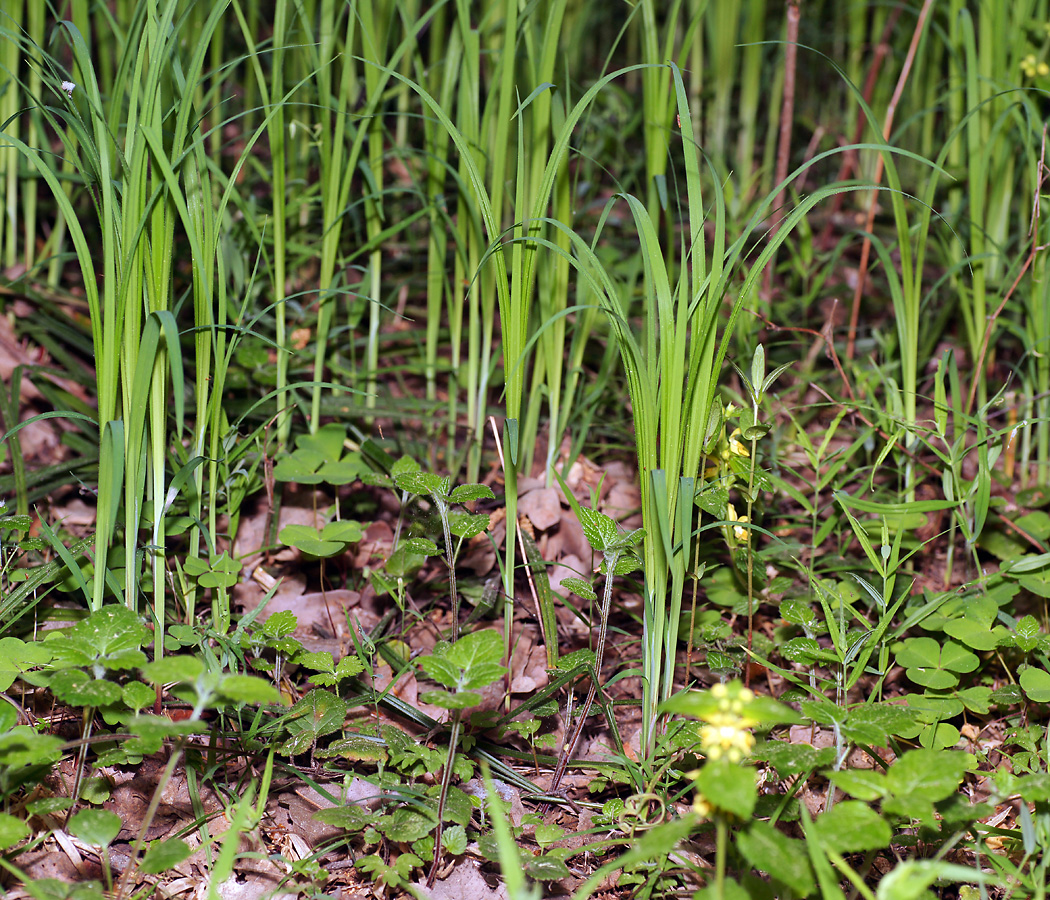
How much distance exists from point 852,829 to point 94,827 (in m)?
0.88

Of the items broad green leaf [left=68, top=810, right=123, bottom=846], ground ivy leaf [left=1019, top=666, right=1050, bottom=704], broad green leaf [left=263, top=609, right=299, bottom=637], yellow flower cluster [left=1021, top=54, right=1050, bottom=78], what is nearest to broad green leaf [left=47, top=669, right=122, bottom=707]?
broad green leaf [left=68, top=810, right=123, bottom=846]

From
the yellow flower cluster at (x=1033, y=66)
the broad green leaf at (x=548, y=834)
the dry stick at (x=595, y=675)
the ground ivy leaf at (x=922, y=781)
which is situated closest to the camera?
the ground ivy leaf at (x=922, y=781)

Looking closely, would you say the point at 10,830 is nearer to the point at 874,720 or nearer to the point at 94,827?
the point at 94,827

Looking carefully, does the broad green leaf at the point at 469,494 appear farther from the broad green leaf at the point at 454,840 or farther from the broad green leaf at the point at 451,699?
the broad green leaf at the point at 454,840

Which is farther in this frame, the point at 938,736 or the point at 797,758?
the point at 938,736

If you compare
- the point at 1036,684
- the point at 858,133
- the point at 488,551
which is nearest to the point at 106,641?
the point at 488,551

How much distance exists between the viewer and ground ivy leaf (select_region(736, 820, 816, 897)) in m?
0.90

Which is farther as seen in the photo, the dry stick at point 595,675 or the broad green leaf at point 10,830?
the dry stick at point 595,675

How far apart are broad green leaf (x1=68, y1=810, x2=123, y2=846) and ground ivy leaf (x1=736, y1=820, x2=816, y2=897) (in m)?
0.74

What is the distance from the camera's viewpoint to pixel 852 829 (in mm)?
927

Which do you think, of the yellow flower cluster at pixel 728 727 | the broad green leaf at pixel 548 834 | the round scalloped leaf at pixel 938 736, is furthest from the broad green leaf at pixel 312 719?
the round scalloped leaf at pixel 938 736

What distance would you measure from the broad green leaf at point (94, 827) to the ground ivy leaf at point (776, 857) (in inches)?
29.2

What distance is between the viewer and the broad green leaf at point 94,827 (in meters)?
1.02

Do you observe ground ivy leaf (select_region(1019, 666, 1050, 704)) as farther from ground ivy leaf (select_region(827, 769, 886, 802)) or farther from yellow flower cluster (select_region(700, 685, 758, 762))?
yellow flower cluster (select_region(700, 685, 758, 762))
